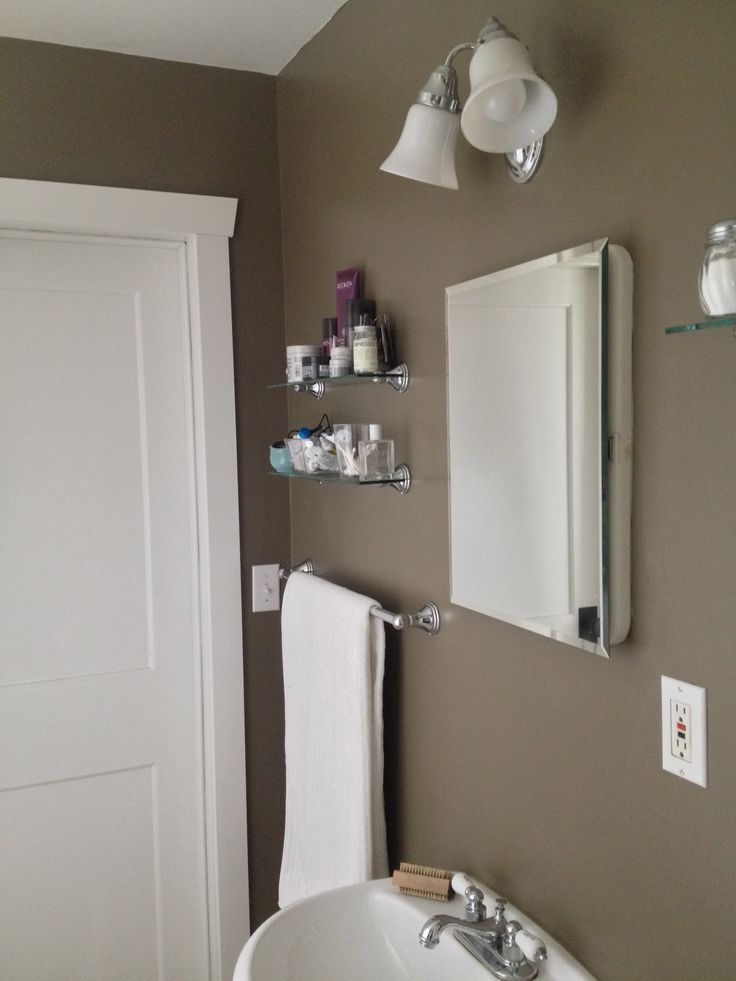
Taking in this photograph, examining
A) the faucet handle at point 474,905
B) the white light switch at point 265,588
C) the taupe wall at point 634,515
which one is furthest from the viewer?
the white light switch at point 265,588

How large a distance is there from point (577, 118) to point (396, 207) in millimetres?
547

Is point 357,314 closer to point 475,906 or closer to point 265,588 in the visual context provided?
point 265,588

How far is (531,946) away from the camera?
4.08ft

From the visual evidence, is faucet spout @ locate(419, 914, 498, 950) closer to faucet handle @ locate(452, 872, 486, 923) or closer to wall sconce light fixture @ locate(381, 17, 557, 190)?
A: faucet handle @ locate(452, 872, 486, 923)

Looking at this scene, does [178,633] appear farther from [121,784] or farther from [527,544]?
[527,544]

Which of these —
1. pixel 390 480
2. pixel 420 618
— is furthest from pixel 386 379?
pixel 420 618

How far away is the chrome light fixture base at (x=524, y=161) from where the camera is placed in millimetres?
1256

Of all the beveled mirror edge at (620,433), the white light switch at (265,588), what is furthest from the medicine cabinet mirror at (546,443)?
the white light switch at (265,588)

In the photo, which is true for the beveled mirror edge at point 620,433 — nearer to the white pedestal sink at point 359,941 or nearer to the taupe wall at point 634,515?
the taupe wall at point 634,515

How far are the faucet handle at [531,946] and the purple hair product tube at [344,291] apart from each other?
109 cm

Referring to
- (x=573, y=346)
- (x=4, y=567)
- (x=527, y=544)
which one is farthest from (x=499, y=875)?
(x=4, y=567)

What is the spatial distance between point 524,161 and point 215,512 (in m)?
1.21

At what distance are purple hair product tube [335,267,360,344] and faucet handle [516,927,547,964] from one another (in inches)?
42.8

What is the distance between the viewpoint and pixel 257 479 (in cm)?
226
